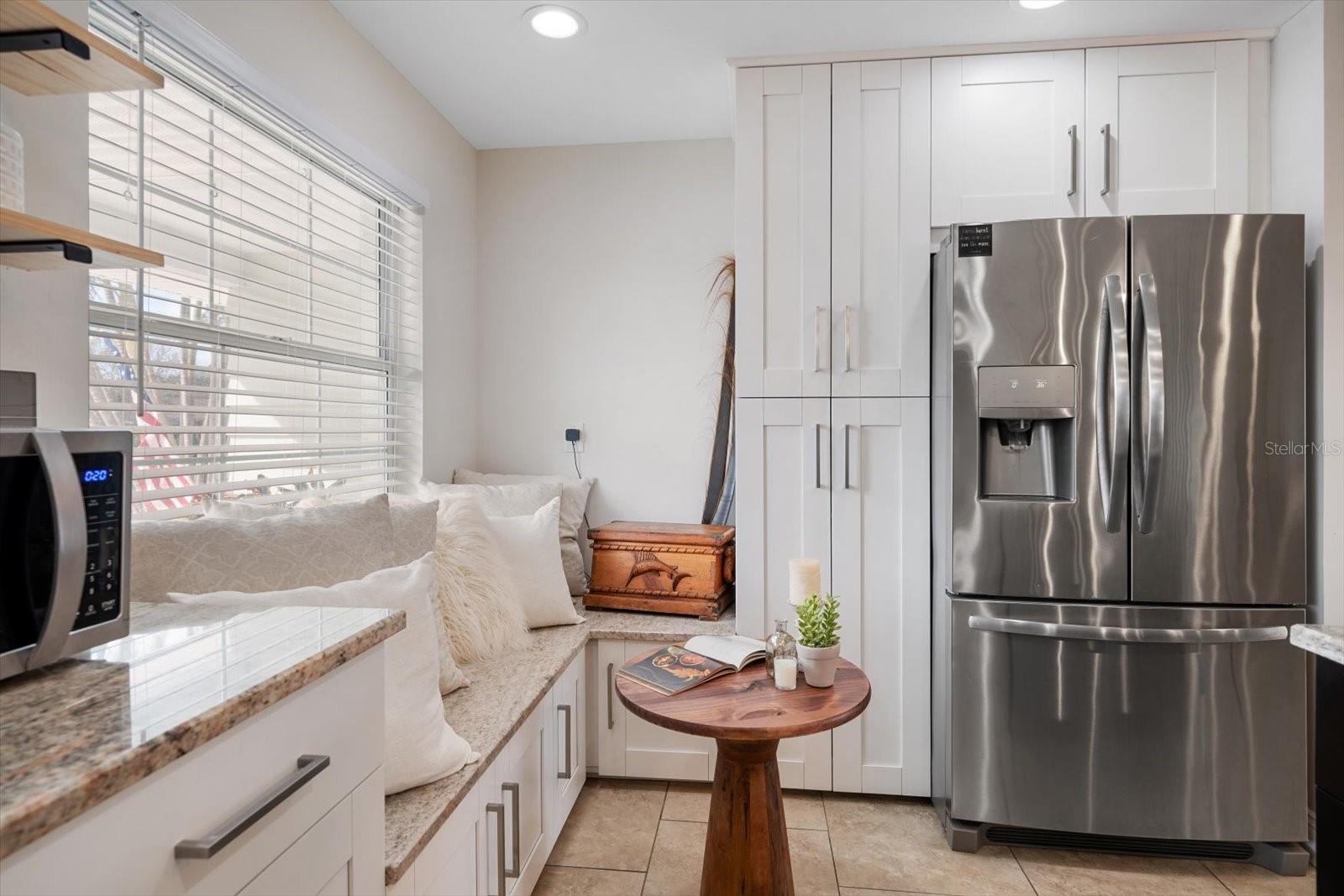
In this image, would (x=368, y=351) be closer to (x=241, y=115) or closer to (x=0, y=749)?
(x=241, y=115)

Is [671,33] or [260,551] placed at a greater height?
[671,33]

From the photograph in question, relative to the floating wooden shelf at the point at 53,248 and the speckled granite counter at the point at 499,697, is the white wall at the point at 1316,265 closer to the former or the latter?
the speckled granite counter at the point at 499,697

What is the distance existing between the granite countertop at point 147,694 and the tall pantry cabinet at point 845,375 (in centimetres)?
160

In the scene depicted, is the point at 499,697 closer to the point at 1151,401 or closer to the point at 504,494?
the point at 504,494

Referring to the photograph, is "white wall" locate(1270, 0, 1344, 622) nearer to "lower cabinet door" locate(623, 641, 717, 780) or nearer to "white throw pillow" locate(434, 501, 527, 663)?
"lower cabinet door" locate(623, 641, 717, 780)

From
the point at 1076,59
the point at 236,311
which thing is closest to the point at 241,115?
the point at 236,311

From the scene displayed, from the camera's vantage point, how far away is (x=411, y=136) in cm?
267

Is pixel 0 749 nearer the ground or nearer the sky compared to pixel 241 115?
Result: nearer the ground

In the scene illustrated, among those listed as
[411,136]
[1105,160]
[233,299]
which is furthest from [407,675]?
[1105,160]

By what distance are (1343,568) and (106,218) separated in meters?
3.28

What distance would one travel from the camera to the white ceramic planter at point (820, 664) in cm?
178

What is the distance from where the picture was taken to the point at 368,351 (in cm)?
259

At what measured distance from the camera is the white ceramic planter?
1.78 m

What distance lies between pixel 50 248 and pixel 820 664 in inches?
66.2
